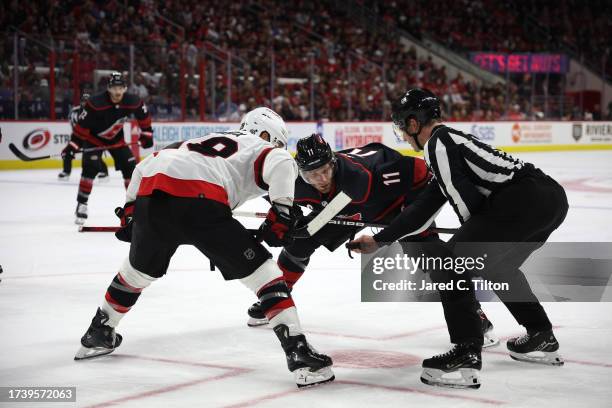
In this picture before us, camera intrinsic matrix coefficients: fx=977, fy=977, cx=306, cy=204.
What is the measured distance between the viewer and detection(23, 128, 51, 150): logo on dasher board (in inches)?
607

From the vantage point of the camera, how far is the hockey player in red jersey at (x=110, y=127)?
31.3 feet

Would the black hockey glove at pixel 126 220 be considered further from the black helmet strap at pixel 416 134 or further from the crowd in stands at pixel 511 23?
the crowd in stands at pixel 511 23

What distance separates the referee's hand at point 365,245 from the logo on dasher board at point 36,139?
41.0 feet

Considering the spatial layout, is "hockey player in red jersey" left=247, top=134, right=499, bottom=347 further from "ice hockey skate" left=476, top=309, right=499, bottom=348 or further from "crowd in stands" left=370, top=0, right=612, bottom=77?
"crowd in stands" left=370, top=0, right=612, bottom=77

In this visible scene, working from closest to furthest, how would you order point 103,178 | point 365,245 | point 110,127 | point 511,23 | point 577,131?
point 365,245
point 110,127
point 103,178
point 577,131
point 511,23

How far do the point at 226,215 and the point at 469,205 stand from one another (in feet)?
3.01

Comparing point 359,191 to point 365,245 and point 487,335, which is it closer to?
point 365,245

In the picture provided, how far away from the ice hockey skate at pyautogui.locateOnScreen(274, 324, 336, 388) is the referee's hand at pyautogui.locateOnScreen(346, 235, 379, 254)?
41 centimetres

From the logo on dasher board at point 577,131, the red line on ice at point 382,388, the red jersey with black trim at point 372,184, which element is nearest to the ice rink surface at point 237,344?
the red line on ice at point 382,388

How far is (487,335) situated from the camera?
4.37m

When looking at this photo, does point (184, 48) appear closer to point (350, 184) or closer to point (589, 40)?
point (350, 184)

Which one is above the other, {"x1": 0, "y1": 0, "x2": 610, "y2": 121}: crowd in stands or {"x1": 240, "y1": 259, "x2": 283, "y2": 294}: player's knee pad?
{"x1": 0, "y1": 0, "x2": 610, "y2": 121}: crowd in stands

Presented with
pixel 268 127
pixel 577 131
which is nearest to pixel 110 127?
pixel 268 127

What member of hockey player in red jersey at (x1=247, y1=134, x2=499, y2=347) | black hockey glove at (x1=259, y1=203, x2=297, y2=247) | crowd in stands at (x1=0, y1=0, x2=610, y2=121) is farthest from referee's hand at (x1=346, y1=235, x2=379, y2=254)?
crowd in stands at (x1=0, y1=0, x2=610, y2=121)
